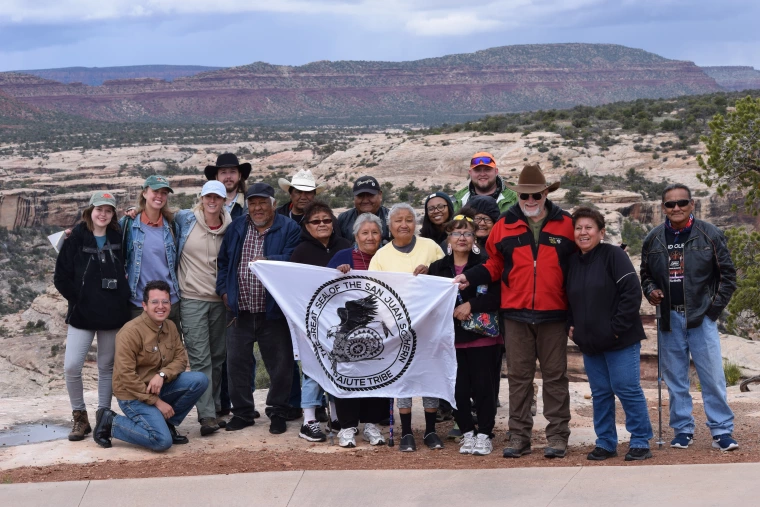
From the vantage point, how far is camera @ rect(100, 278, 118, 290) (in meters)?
7.21

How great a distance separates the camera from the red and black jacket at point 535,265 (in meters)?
6.35

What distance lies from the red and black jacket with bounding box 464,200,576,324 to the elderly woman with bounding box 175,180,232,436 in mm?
2462

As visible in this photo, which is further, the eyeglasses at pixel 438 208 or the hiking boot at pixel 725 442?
the eyeglasses at pixel 438 208

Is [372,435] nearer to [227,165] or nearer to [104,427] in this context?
[104,427]

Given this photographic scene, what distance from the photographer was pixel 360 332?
7.02m

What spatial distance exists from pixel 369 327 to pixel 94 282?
225 cm

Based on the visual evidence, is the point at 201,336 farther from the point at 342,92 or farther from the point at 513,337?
the point at 342,92

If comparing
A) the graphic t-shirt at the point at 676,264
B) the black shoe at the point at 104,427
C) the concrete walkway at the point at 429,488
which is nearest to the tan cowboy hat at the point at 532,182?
the graphic t-shirt at the point at 676,264

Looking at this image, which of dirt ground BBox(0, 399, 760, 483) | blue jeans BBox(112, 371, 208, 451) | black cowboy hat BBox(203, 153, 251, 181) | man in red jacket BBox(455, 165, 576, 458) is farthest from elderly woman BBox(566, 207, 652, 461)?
black cowboy hat BBox(203, 153, 251, 181)

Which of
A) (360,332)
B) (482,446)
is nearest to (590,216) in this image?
(482,446)

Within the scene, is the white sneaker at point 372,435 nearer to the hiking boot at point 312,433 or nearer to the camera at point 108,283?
the hiking boot at point 312,433

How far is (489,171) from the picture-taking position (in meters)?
8.12

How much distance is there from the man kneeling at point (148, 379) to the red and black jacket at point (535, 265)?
8.64 feet

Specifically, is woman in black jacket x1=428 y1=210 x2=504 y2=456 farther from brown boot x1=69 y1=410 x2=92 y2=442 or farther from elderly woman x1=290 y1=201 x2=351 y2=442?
brown boot x1=69 y1=410 x2=92 y2=442
